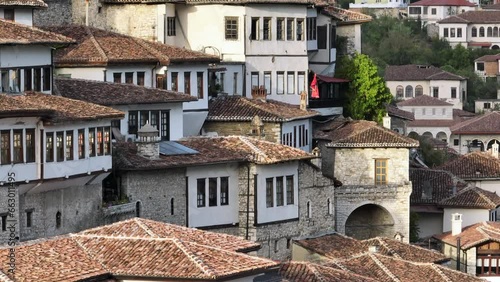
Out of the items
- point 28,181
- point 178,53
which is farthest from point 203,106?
point 28,181

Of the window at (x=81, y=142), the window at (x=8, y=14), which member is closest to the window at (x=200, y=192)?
the window at (x=81, y=142)

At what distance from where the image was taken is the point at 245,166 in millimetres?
74062

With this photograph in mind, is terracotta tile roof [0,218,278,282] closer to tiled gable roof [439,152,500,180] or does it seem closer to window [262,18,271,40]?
window [262,18,271,40]

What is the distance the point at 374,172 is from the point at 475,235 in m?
6.02

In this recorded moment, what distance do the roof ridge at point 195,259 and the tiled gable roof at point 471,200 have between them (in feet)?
133

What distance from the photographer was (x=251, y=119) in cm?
A: 8019

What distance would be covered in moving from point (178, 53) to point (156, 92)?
15.9 ft

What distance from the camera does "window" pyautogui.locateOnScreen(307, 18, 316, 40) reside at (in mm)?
89875

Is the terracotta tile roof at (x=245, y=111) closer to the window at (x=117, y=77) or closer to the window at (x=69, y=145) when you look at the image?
the window at (x=117, y=77)

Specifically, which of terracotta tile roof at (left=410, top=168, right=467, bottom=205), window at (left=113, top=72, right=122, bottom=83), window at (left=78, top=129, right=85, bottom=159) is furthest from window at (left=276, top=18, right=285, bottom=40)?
window at (left=78, top=129, right=85, bottom=159)

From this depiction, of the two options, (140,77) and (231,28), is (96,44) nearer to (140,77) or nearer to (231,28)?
(140,77)

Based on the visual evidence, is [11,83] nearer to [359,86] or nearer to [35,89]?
[35,89]

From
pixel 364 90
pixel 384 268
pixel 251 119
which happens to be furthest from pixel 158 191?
pixel 364 90

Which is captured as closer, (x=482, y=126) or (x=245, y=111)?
(x=245, y=111)
